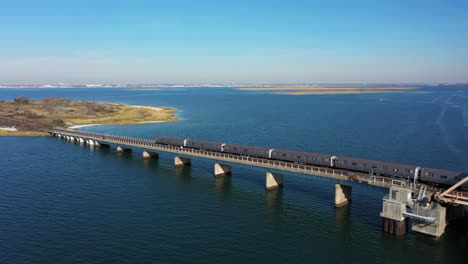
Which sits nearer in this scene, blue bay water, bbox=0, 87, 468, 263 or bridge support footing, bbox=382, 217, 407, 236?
blue bay water, bbox=0, 87, 468, 263

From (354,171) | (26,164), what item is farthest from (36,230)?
(354,171)

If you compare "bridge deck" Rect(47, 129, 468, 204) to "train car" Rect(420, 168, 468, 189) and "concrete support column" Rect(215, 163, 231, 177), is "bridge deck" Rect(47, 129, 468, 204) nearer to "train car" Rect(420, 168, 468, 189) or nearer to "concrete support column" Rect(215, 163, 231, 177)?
"concrete support column" Rect(215, 163, 231, 177)

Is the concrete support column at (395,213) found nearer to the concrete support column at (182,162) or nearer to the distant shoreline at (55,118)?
the concrete support column at (182,162)

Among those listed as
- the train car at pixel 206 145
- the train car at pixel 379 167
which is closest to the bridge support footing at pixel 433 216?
the train car at pixel 379 167

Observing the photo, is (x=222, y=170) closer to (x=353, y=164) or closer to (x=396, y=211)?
(x=353, y=164)

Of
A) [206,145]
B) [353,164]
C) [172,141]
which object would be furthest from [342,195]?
[172,141]

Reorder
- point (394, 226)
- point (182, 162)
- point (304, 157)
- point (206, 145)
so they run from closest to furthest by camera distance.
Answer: point (394, 226), point (304, 157), point (206, 145), point (182, 162)

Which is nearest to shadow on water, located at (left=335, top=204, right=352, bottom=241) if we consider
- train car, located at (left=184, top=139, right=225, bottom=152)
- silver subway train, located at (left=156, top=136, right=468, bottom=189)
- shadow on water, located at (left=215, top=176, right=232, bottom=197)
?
silver subway train, located at (left=156, top=136, right=468, bottom=189)
